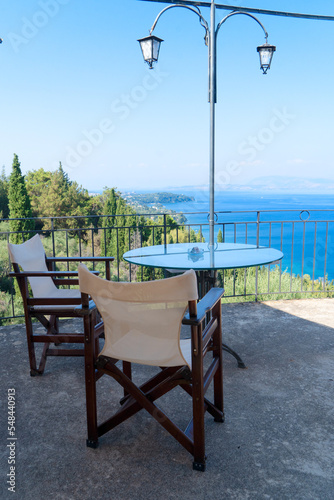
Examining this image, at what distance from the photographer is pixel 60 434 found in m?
1.98

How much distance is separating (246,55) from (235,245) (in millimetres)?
20847

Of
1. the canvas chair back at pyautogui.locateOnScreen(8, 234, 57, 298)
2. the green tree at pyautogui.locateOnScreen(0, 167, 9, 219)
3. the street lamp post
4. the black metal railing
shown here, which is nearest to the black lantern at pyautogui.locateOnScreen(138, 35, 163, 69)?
the street lamp post

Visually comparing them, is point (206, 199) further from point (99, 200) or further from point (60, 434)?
point (99, 200)

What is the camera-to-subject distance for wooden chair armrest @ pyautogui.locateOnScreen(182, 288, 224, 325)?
1.56m

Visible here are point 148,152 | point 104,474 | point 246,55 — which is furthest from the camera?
point 148,152

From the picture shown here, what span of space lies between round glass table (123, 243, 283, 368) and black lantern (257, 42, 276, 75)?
1.81 metres

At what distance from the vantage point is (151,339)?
64.1 inches

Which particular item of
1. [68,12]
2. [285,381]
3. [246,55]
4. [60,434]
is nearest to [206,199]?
[285,381]

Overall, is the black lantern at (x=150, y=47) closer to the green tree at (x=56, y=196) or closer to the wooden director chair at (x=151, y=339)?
the wooden director chair at (x=151, y=339)

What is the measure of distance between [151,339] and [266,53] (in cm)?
325

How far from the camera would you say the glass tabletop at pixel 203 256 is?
101 inches

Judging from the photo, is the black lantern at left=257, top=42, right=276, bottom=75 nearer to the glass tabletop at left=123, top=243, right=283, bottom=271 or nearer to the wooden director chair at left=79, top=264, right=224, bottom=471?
the glass tabletop at left=123, top=243, right=283, bottom=271

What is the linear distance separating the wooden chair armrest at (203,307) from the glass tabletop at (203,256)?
0.53 m

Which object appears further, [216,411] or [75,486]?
[216,411]
